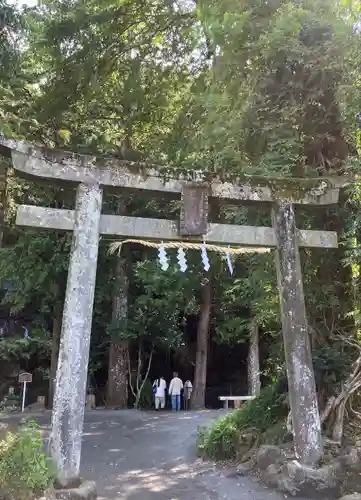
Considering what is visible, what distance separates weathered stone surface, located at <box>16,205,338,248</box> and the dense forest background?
26.4 inches

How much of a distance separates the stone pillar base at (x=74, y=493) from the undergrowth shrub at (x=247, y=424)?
10.6 feet

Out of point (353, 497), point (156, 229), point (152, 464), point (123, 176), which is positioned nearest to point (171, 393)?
point (152, 464)

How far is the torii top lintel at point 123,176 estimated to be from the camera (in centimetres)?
606

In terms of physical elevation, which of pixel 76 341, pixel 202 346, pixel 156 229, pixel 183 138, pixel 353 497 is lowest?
pixel 353 497

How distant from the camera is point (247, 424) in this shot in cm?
814

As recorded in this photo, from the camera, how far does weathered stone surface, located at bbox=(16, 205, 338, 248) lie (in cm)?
601

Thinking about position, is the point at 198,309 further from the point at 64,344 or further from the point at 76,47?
the point at 64,344

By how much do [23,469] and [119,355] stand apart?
1213 cm

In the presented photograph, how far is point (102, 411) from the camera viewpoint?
15.1 meters

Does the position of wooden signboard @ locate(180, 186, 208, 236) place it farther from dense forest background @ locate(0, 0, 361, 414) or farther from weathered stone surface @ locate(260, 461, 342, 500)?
weathered stone surface @ locate(260, 461, 342, 500)

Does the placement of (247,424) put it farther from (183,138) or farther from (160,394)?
(160,394)

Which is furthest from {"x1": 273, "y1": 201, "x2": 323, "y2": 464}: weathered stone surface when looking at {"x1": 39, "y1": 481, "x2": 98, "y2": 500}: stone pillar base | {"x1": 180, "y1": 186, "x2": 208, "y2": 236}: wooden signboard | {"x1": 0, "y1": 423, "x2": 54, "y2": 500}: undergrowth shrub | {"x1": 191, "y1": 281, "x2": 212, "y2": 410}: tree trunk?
{"x1": 191, "y1": 281, "x2": 212, "y2": 410}: tree trunk

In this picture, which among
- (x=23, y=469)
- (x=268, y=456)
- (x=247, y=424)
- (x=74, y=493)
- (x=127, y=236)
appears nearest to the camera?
(x=23, y=469)

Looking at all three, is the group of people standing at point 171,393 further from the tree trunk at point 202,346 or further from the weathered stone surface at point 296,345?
the weathered stone surface at point 296,345
